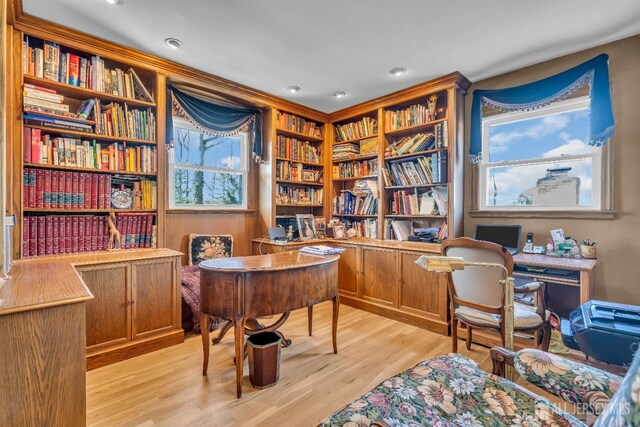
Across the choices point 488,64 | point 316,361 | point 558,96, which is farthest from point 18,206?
point 558,96

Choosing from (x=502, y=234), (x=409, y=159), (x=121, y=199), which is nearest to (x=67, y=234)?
(x=121, y=199)

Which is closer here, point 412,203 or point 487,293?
point 487,293

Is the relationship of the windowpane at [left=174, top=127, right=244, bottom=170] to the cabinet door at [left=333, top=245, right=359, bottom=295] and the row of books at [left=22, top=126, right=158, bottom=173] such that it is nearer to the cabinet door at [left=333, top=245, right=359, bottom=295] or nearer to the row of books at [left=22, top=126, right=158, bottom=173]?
the row of books at [left=22, top=126, right=158, bottom=173]

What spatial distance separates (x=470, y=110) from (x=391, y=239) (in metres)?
1.71

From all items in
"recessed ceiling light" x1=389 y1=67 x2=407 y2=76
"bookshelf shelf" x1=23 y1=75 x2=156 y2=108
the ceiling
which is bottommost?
"bookshelf shelf" x1=23 y1=75 x2=156 y2=108

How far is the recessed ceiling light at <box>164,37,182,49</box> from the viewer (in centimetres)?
246

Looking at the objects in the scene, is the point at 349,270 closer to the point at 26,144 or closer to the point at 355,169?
the point at 355,169

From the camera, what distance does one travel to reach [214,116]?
3359 mm

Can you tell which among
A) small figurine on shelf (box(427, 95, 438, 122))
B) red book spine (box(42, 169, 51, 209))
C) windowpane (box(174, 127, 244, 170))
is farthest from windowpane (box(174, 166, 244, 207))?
small figurine on shelf (box(427, 95, 438, 122))

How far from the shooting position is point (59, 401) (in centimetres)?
124

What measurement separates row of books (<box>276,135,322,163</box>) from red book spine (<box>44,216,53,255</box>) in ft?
7.73

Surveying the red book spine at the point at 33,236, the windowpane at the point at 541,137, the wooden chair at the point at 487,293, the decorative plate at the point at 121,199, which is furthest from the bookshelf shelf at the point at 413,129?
the red book spine at the point at 33,236

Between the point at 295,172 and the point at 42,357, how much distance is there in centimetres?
320

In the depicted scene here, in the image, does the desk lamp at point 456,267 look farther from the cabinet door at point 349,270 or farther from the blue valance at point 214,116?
the blue valance at point 214,116
